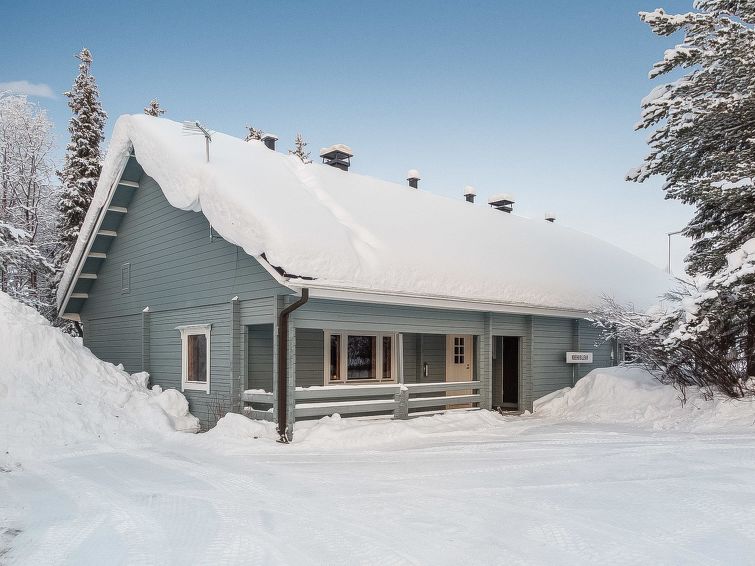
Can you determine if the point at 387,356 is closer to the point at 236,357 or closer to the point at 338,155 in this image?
the point at 236,357

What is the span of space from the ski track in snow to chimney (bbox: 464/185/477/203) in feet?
40.6

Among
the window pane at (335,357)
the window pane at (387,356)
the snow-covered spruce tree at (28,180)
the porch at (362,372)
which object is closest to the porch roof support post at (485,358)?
the porch at (362,372)

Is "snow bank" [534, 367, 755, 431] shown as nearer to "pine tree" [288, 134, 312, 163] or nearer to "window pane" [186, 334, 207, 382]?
"window pane" [186, 334, 207, 382]

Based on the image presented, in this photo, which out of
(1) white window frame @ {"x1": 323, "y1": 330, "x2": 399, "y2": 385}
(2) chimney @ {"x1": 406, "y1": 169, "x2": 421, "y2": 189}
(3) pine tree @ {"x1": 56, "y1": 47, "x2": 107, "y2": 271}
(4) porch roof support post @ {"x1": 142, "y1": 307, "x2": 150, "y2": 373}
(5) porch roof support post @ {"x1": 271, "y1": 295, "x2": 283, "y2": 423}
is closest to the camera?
(5) porch roof support post @ {"x1": 271, "y1": 295, "x2": 283, "y2": 423}

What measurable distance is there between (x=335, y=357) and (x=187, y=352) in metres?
3.32

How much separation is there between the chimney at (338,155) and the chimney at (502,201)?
246 inches

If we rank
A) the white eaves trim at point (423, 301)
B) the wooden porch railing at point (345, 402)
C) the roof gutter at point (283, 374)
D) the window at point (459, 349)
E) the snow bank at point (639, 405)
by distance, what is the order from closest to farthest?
the white eaves trim at point (423, 301) < the roof gutter at point (283, 374) < the wooden porch railing at point (345, 402) < the snow bank at point (639, 405) < the window at point (459, 349)

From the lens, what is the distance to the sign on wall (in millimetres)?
15781

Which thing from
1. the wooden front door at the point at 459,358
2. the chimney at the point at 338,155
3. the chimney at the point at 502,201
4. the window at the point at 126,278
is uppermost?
the chimney at the point at 338,155

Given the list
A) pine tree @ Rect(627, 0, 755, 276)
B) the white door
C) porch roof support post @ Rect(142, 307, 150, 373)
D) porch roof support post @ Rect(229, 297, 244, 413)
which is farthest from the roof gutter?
pine tree @ Rect(627, 0, 755, 276)

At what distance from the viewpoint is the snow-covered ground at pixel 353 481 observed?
16.8ft

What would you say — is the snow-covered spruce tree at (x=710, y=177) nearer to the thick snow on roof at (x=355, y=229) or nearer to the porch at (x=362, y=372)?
the thick snow on roof at (x=355, y=229)

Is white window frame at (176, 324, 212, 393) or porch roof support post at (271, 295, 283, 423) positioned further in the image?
white window frame at (176, 324, 212, 393)

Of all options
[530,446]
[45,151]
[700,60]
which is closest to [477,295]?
[530,446]
